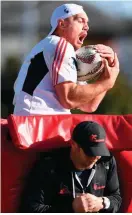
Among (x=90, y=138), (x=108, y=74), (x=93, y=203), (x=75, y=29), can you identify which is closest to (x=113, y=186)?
(x=93, y=203)

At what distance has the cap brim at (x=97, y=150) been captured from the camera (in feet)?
15.7

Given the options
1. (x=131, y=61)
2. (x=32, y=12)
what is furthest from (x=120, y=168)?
(x=32, y=12)

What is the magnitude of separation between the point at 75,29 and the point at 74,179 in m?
1.15

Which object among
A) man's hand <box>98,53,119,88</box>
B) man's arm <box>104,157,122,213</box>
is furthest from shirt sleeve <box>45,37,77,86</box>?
man's arm <box>104,157,122,213</box>

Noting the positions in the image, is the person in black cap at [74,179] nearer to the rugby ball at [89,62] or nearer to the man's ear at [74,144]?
the man's ear at [74,144]

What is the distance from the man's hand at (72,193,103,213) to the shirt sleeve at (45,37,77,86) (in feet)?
2.78

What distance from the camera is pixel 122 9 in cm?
1512

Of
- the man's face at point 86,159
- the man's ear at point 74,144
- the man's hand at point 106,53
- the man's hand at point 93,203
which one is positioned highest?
the man's hand at point 106,53

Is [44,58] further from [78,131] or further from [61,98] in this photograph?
[78,131]

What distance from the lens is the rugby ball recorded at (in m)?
5.24

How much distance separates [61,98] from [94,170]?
0.57 metres

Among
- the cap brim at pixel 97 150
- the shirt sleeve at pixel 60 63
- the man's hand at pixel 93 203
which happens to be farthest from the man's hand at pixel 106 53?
the man's hand at pixel 93 203

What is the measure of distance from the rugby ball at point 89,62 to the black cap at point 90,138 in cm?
52

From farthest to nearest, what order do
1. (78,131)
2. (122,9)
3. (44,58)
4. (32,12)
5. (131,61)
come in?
1. (32,12)
2. (122,9)
3. (131,61)
4. (44,58)
5. (78,131)
